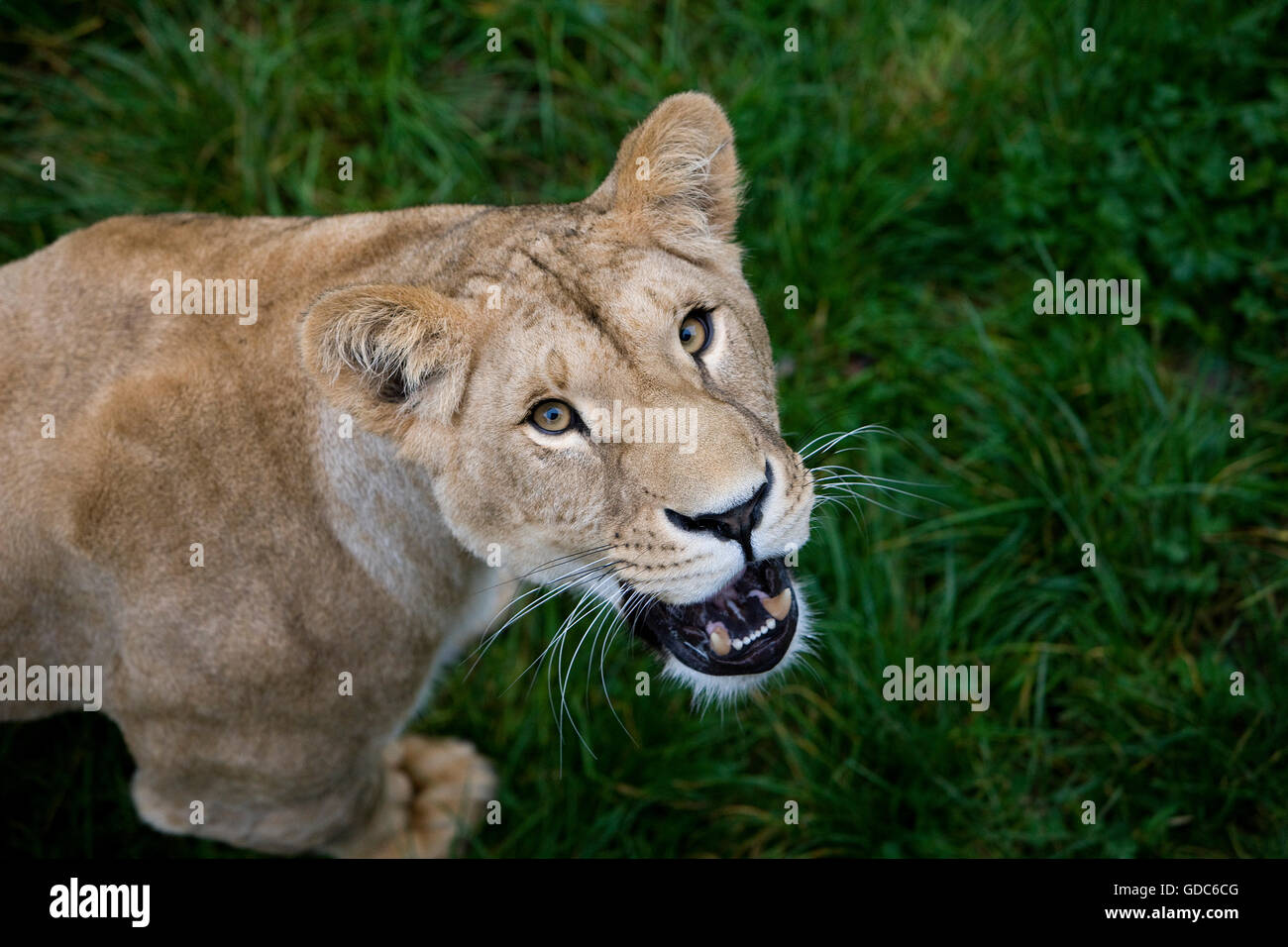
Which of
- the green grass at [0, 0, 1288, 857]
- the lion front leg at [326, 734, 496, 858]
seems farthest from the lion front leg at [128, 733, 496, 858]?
the green grass at [0, 0, 1288, 857]

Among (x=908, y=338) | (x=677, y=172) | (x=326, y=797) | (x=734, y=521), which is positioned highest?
(x=677, y=172)

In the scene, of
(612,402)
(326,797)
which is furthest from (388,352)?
(326,797)

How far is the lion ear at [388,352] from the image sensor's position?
2887 millimetres

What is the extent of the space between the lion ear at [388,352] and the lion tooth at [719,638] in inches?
36.5

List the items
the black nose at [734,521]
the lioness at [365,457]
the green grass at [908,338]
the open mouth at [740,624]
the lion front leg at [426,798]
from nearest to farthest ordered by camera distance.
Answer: the black nose at [734,521], the lioness at [365,457], the open mouth at [740,624], the lion front leg at [426,798], the green grass at [908,338]

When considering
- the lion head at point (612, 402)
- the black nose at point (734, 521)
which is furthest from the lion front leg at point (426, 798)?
the black nose at point (734, 521)

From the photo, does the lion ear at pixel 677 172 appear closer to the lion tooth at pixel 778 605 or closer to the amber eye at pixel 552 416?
the amber eye at pixel 552 416

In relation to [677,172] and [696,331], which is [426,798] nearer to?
[696,331]

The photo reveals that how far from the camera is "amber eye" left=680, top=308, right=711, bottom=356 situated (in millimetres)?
3107

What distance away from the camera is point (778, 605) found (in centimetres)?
326

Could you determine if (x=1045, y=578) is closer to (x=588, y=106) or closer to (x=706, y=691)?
(x=706, y=691)

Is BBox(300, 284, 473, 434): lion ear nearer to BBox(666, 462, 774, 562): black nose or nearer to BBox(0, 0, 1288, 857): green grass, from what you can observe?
BBox(666, 462, 774, 562): black nose

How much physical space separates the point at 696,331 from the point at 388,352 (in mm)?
814

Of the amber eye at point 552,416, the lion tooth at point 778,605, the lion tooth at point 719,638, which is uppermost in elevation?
the amber eye at point 552,416
